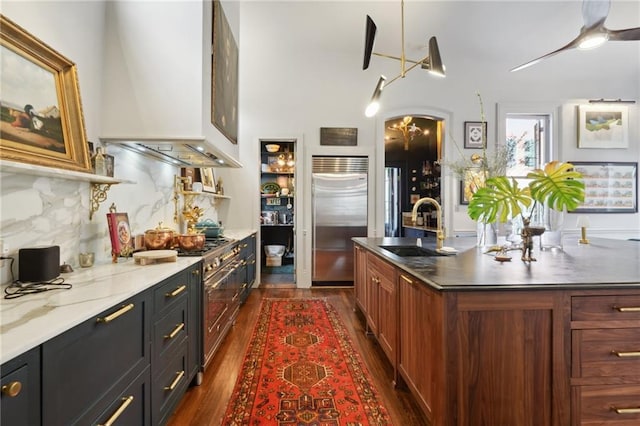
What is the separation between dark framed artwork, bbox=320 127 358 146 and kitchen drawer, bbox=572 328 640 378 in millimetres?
3833

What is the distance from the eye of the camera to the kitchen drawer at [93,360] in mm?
828

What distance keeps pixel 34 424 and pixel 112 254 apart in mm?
1274

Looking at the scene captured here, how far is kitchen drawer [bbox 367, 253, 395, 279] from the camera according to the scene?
203cm

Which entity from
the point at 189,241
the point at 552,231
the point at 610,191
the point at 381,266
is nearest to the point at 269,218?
the point at 189,241

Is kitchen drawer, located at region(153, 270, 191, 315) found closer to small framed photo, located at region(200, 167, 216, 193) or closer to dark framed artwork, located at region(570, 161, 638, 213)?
small framed photo, located at region(200, 167, 216, 193)

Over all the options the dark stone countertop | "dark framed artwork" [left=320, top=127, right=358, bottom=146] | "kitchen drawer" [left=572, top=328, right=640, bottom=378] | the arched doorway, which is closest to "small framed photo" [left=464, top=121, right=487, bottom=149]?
the arched doorway

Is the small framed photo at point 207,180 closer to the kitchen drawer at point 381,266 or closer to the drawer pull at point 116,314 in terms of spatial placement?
the kitchen drawer at point 381,266

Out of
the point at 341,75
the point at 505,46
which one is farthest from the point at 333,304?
the point at 505,46

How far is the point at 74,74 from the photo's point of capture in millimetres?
1612

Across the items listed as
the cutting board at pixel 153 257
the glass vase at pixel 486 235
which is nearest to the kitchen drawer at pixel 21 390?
the cutting board at pixel 153 257

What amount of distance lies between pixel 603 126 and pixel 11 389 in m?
7.06

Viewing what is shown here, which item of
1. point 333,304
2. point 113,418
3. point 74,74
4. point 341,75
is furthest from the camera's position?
point 341,75

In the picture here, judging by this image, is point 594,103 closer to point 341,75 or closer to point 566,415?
point 341,75

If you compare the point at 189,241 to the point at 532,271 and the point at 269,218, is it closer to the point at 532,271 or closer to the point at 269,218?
the point at 532,271
